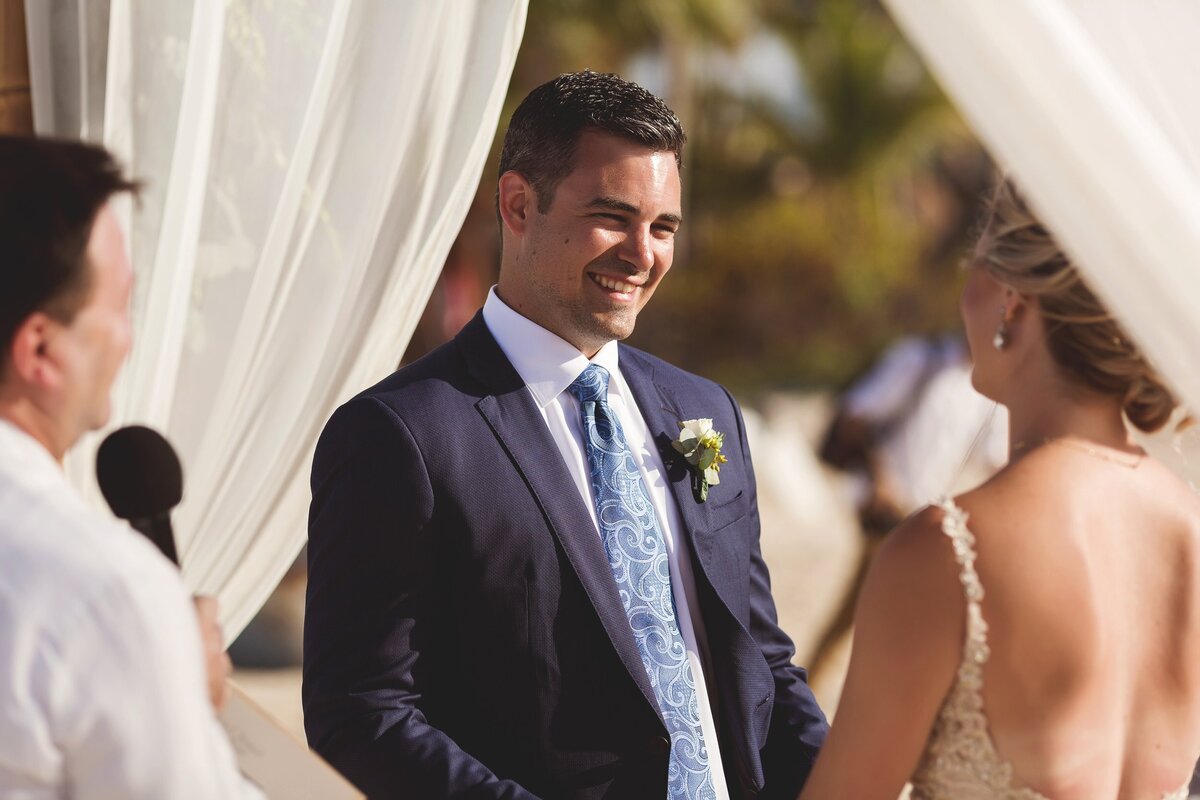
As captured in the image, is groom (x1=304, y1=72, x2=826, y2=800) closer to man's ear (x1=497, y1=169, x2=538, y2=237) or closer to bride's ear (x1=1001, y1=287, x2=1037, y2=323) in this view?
man's ear (x1=497, y1=169, x2=538, y2=237)

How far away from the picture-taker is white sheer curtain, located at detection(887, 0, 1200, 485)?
5.97 feet

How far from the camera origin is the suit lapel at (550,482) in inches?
102

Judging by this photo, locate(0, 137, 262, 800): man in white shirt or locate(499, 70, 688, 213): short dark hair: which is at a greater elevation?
locate(499, 70, 688, 213): short dark hair

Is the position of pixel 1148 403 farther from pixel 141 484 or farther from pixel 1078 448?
pixel 141 484

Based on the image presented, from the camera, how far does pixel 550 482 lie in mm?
2674

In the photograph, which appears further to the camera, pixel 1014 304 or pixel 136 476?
pixel 1014 304

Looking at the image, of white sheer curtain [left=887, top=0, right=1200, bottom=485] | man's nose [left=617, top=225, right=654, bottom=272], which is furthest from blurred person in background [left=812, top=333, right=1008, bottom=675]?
white sheer curtain [left=887, top=0, right=1200, bottom=485]

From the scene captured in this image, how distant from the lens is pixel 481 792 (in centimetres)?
240

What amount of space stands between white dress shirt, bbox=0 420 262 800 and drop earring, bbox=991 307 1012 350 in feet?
4.46

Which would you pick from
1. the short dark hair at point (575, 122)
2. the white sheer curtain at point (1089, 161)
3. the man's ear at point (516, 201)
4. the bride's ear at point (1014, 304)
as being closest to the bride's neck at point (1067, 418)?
the bride's ear at point (1014, 304)

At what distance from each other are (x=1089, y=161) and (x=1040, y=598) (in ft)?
2.11

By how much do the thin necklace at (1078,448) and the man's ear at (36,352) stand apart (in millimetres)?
1409

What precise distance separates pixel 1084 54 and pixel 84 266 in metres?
1.30

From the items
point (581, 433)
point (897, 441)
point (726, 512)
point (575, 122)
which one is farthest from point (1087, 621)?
point (897, 441)
